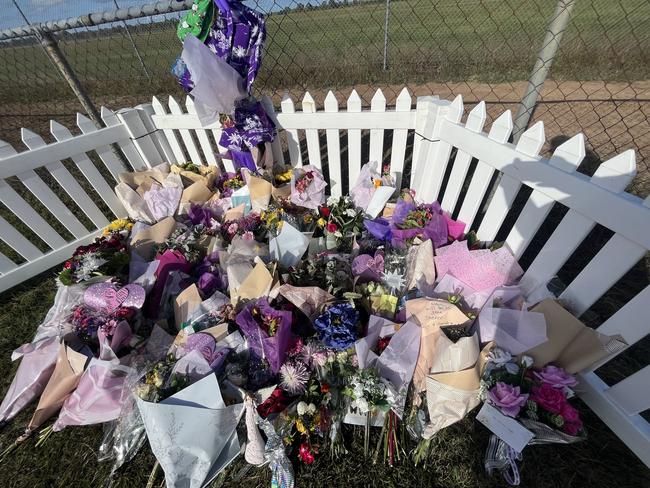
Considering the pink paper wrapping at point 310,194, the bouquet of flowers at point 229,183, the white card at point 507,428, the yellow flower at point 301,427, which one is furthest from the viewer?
the bouquet of flowers at point 229,183

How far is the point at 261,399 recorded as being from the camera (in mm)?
1630

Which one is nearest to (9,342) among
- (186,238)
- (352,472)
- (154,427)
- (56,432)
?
(56,432)

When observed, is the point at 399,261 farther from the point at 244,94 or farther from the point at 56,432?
the point at 56,432

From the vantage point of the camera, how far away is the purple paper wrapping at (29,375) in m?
1.86

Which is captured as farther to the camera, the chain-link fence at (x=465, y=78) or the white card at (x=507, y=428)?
the chain-link fence at (x=465, y=78)

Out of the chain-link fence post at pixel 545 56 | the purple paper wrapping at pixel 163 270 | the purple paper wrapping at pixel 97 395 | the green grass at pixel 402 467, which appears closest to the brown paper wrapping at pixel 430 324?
the green grass at pixel 402 467

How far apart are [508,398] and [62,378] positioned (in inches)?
96.7

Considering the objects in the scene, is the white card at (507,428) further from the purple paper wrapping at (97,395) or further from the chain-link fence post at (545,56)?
the purple paper wrapping at (97,395)

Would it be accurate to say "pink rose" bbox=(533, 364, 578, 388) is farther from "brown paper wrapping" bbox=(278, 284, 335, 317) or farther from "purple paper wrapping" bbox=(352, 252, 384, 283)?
"brown paper wrapping" bbox=(278, 284, 335, 317)

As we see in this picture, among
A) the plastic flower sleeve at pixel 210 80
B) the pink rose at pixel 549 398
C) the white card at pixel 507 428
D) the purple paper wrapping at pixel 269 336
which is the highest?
the plastic flower sleeve at pixel 210 80

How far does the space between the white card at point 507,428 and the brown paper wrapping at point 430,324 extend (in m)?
0.32

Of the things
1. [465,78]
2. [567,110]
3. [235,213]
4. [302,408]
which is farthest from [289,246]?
[465,78]

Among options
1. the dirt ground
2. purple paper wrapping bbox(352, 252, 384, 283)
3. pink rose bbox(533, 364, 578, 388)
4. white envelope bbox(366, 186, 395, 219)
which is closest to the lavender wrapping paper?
pink rose bbox(533, 364, 578, 388)

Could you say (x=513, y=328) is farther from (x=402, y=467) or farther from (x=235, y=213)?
(x=235, y=213)
